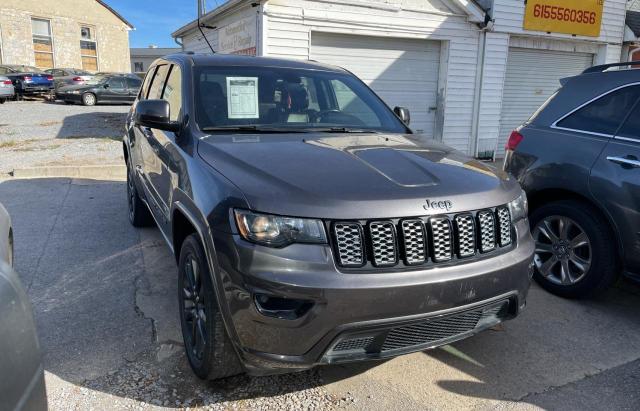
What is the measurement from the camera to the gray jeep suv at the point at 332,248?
7.15ft

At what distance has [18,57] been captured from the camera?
108 feet

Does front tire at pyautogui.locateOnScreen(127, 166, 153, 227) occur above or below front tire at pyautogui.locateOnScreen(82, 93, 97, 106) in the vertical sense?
below

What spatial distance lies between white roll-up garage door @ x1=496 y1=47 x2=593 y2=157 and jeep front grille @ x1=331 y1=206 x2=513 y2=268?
1031cm

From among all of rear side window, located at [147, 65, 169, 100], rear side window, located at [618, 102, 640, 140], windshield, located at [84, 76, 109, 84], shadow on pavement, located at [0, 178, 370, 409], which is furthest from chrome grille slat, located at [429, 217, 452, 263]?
windshield, located at [84, 76, 109, 84]

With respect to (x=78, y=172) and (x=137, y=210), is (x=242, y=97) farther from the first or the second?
(x=78, y=172)

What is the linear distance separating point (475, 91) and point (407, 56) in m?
1.85

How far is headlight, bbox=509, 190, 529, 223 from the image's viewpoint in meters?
2.72

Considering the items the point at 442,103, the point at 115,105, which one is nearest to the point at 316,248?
the point at 442,103

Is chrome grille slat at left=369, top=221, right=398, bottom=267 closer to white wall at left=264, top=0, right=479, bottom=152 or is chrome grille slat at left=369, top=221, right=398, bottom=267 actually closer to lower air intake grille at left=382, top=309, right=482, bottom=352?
lower air intake grille at left=382, top=309, right=482, bottom=352

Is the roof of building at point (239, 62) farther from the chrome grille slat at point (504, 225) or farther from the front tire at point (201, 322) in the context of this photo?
the chrome grille slat at point (504, 225)

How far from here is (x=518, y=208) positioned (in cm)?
279

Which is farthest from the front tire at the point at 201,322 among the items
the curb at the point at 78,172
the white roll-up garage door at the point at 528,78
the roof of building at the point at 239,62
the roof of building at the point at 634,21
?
the roof of building at the point at 634,21

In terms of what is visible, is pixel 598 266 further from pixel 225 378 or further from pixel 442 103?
pixel 442 103

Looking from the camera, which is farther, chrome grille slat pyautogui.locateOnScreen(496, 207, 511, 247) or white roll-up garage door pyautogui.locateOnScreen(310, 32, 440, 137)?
white roll-up garage door pyautogui.locateOnScreen(310, 32, 440, 137)
